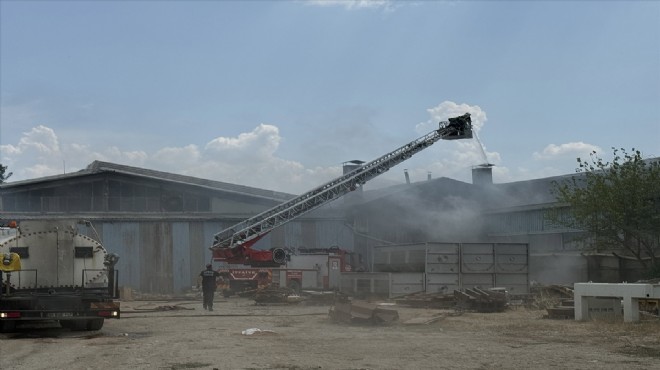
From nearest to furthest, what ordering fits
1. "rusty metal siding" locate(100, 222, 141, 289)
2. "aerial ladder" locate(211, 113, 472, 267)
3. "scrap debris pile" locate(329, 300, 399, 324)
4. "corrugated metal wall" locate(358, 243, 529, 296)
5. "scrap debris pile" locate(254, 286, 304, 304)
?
"scrap debris pile" locate(329, 300, 399, 324)
"corrugated metal wall" locate(358, 243, 529, 296)
"scrap debris pile" locate(254, 286, 304, 304)
"aerial ladder" locate(211, 113, 472, 267)
"rusty metal siding" locate(100, 222, 141, 289)

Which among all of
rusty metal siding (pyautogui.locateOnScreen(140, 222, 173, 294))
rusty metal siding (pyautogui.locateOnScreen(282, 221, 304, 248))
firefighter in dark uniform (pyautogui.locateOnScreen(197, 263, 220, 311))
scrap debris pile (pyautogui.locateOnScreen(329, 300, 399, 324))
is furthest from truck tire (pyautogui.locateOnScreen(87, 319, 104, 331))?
rusty metal siding (pyautogui.locateOnScreen(282, 221, 304, 248))

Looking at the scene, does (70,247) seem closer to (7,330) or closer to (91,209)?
(7,330)

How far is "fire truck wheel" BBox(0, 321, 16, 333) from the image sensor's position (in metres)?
15.5

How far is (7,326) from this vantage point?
15570mm

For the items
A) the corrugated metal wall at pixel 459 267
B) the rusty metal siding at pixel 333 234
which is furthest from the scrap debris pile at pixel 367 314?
the rusty metal siding at pixel 333 234

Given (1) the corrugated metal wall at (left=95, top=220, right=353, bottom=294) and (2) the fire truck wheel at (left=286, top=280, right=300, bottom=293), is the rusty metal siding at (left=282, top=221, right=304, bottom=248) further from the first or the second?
(2) the fire truck wheel at (left=286, top=280, right=300, bottom=293)

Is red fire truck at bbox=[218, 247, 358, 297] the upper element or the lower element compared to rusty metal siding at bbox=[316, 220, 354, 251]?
lower

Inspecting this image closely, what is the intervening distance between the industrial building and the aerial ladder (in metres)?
8.76

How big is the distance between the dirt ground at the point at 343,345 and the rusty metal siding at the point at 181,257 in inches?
850

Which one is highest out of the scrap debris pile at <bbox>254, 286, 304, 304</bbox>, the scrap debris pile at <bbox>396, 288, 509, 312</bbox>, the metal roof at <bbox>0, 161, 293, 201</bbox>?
the metal roof at <bbox>0, 161, 293, 201</bbox>

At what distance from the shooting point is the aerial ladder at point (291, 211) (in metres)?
33.3

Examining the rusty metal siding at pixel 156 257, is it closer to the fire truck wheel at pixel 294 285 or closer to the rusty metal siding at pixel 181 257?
the rusty metal siding at pixel 181 257

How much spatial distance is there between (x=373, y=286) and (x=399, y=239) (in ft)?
64.4

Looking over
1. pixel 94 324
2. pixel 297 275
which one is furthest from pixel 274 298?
pixel 94 324
